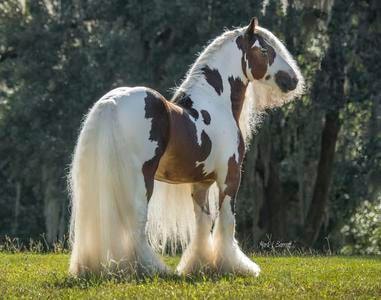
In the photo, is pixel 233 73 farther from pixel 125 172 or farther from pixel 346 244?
pixel 346 244

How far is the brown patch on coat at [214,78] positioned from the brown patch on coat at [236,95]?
15cm

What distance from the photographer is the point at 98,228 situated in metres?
8.11

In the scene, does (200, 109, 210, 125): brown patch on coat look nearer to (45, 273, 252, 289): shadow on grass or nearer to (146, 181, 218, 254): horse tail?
(146, 181, 218, 254): horse tail

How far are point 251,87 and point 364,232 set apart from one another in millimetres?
15121


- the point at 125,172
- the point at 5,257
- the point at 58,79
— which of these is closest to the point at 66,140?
the point at 58,79

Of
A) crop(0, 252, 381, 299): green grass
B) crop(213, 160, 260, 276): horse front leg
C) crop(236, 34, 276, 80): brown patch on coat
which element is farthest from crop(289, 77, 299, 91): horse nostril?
crop(0, 252, 381, 299): green grass

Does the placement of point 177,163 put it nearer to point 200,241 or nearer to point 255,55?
point 200,241

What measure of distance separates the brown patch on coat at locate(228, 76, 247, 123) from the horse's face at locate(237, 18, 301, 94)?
177 millimetres

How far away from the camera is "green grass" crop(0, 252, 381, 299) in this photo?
24.1 ft

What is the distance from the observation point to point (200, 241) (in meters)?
9.35

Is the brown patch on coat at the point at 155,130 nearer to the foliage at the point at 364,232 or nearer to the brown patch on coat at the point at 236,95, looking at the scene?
the brown patch on coat at the point at 236,95

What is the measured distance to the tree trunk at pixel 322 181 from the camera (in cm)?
2175

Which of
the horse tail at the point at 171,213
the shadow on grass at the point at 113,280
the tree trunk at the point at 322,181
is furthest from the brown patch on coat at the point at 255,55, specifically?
the tree trunk at the point at 322,181

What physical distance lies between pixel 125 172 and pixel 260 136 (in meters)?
13.0
